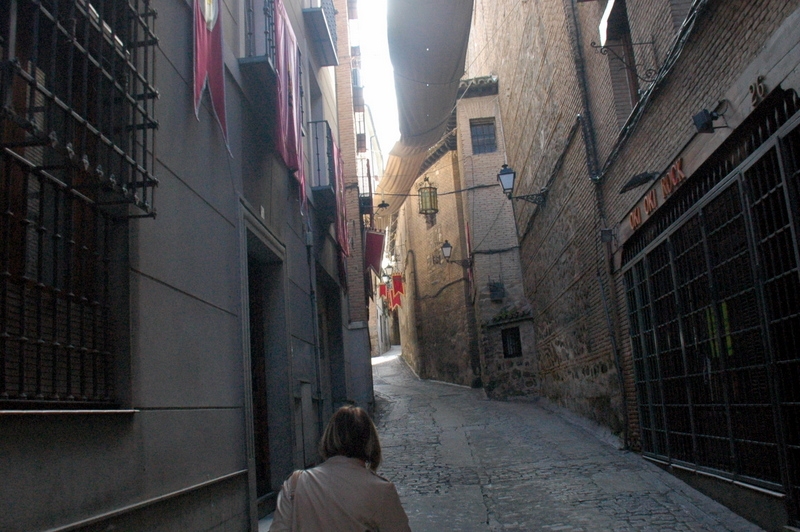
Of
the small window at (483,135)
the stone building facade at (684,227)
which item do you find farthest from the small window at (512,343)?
the stone building facade at (684,227)

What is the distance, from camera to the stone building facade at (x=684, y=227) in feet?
16.3

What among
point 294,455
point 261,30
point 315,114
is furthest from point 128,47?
point 315,114

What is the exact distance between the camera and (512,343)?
19859 mm

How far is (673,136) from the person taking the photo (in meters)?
6.79

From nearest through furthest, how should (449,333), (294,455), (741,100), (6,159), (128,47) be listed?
(6,159) < (128,47) < (741,100) < (294,455) < (449,333)

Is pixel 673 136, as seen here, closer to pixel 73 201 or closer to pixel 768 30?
pixel 768 30

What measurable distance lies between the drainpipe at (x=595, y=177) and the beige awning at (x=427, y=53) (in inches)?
79.9

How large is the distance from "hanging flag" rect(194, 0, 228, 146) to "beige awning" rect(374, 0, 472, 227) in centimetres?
213

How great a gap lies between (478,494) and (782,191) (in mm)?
4317

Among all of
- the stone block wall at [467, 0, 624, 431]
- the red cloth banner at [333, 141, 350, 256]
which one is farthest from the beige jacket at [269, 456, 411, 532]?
the red cloth banner at [333, 141, 350, 256]

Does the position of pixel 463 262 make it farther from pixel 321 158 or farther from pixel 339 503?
pixel 339 503

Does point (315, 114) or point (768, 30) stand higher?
point (315, 114)

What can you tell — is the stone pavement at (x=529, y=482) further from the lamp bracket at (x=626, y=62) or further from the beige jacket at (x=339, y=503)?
the lamp bracket at (x=626, y=62)

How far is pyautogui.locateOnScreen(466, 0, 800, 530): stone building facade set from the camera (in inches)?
196
